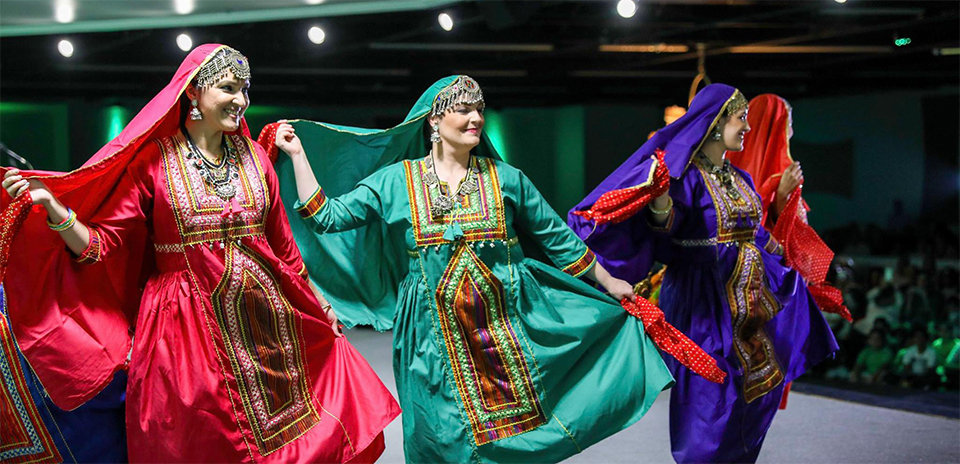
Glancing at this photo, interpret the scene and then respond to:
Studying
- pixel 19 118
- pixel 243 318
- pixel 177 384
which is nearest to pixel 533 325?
pixel 243 318

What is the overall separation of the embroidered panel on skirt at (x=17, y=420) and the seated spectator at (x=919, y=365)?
A: 4.67 meters

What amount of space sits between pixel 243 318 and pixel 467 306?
671 mm

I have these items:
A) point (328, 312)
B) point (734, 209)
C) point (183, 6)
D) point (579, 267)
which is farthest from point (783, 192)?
point (183, 6)

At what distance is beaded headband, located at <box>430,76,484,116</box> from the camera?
2.97 m

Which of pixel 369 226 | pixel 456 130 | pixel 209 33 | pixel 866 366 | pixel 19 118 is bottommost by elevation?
pixel 866 366

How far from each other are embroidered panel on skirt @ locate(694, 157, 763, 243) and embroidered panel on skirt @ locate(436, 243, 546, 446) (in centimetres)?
91

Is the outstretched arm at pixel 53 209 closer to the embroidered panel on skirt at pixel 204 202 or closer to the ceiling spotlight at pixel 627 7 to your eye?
the embroidered panel on skirt at pixel 204 202

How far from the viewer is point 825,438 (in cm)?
427

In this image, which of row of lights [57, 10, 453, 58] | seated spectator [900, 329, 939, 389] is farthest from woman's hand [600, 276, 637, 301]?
seated spectator [900, 329, 939, 389]

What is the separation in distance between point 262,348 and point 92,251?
1.72ft

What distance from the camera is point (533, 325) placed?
10.0 feet

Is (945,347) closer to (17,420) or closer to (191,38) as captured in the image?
(191,38)

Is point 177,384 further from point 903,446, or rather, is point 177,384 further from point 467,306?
point 903,446

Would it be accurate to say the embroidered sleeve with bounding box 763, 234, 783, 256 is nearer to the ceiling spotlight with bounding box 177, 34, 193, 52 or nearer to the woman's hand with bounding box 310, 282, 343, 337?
the woman's hand with bounding box 310, 282, 343, 337
